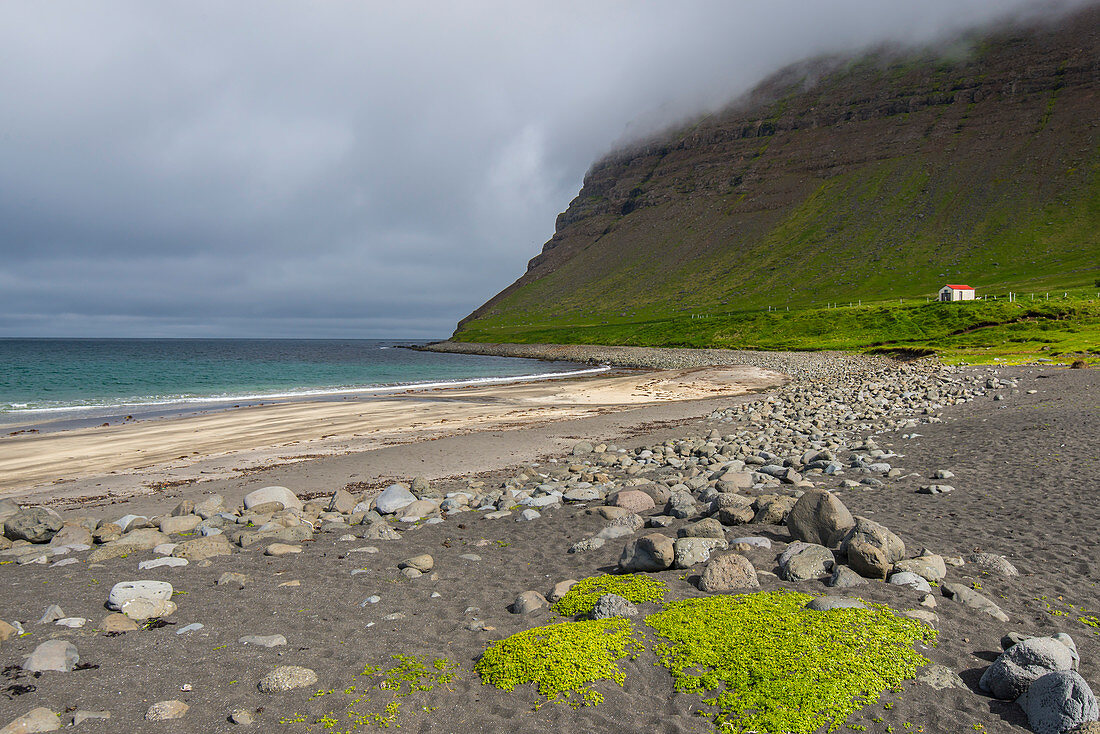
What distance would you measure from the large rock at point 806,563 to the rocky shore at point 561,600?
27 millimetres

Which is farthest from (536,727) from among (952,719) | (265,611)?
(265,611)

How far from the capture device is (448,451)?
2350 cm

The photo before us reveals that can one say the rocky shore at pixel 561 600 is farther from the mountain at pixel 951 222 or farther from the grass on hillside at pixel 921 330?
the mountain at pixel 951 222

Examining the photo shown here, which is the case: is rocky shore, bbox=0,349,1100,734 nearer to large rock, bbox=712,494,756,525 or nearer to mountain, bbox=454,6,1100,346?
large rock, bbox=712,494,756,525

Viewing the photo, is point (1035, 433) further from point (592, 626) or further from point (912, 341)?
point (912, 341)

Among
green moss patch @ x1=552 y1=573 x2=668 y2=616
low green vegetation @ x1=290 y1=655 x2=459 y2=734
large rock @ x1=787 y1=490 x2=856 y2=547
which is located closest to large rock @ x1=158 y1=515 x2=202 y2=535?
low green vegetation @ x1=290 y1=655 x2=459 y2=734

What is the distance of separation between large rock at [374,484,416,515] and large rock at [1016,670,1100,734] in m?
11.6

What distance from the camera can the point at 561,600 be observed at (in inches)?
299

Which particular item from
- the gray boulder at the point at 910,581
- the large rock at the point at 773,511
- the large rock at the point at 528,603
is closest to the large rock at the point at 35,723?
the large rock at the point at 528,603

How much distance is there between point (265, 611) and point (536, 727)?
15.3ft

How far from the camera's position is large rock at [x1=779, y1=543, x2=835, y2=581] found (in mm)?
7664

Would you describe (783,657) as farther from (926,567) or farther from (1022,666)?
(926,567)

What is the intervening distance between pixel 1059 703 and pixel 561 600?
4999 millimetres

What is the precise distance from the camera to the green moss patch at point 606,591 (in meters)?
7.26
